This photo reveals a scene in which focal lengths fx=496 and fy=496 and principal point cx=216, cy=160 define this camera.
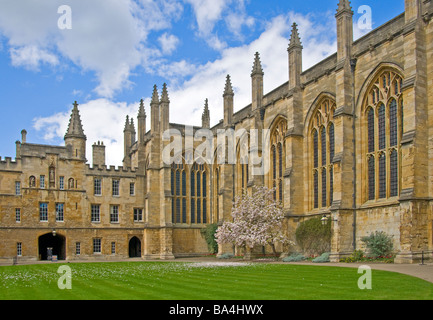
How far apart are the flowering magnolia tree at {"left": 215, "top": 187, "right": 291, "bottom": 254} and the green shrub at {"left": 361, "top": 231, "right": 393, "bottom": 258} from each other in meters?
7.92

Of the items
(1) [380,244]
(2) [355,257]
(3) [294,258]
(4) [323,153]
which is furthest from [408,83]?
(3) [294,258]

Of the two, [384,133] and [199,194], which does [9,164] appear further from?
[384,133]

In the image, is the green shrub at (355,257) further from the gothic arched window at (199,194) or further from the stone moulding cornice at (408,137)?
the gothic arched window at (199,194)

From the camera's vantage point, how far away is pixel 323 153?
33.2m

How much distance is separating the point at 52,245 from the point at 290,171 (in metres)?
27.7

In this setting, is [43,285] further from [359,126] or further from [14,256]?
[14,256]

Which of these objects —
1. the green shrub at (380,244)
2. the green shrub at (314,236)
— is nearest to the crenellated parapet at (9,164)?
the green shrub at (314,236)

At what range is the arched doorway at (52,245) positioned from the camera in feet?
156

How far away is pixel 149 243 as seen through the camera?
4769 cm

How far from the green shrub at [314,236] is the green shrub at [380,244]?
4.11 metres

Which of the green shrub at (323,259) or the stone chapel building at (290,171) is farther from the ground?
the stone chapel building at (290,171)
